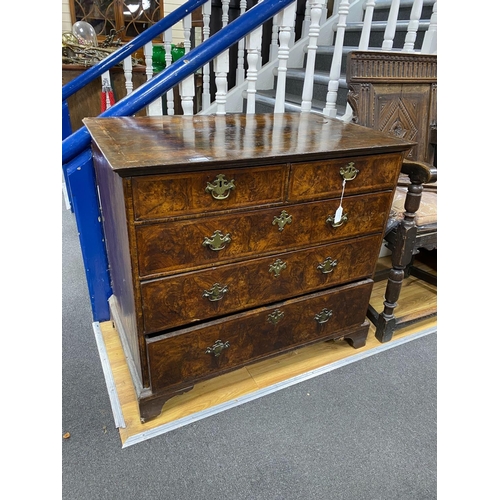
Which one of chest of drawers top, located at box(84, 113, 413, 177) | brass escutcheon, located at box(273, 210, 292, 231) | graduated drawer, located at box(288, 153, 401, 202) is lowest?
brass escutcheon, located at box(273, 210, 292, 231)

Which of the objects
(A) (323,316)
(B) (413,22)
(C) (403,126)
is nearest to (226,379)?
(A) (323,316)

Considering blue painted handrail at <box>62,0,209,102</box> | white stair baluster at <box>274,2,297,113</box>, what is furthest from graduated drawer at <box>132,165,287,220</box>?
blue painted handrail at <box>62,0,209,102</box>

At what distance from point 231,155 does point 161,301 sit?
488 mm

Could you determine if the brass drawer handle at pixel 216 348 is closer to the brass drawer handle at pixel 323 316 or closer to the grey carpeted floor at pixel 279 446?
the grey carpeted floor at pixel 279 446

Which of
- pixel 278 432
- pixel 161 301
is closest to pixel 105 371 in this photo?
pixel 161 301

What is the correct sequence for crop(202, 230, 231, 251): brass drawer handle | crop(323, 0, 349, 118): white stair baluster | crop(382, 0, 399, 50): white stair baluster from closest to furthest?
crop(202, 230, 231, 251): brass drawer handle
crop(323, 0, 349, 118): white stair baluster
crop(382, 0, 399, 50): white stair baluster

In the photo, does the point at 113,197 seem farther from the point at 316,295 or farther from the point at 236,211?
the point at 316,295

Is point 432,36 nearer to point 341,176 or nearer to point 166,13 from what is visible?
point 341,176

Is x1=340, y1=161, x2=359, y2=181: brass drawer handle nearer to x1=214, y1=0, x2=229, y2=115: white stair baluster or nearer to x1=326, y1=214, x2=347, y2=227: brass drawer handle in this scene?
x1=326, y1=214, x2=347, y2=227: brass drawer handle

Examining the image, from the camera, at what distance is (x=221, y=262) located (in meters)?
1.18

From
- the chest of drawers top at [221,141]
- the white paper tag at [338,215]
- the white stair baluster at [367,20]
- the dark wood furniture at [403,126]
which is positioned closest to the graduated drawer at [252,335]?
the dark wood furniture at [403,126]

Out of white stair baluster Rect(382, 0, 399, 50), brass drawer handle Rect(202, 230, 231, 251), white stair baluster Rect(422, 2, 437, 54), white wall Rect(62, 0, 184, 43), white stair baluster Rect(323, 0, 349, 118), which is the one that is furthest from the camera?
white wall Rect(62, 0, 184, 43)

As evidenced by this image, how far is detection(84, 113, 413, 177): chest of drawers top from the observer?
3.21 ft

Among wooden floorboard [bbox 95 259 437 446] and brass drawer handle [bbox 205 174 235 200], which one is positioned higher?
brass drawer handle [bbox 205 174 235 200]
